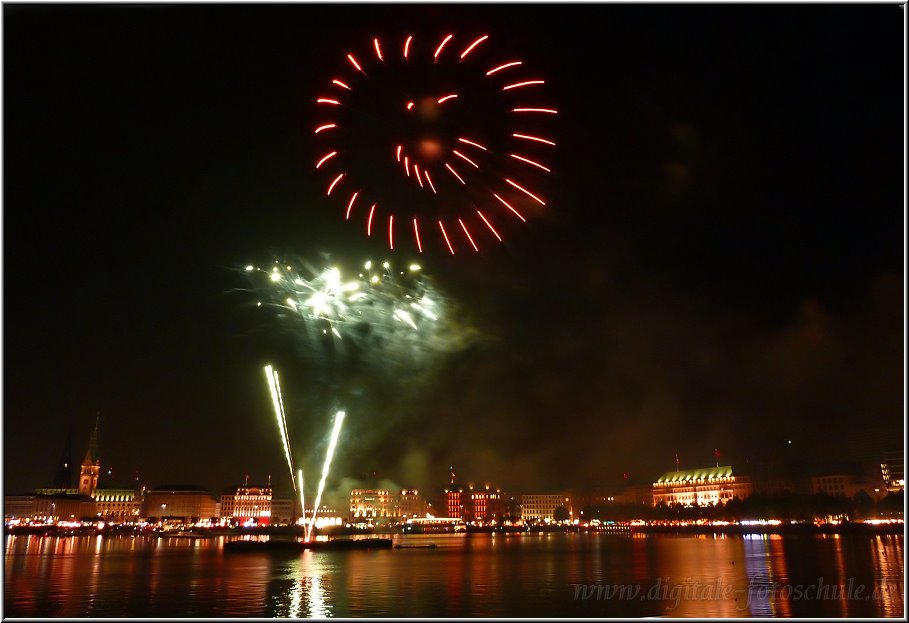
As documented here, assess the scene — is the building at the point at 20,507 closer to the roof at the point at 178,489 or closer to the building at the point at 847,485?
the roof at the point at 178,489

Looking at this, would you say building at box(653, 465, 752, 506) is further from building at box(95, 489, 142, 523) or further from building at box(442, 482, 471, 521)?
building at box(95, 489, 142, 523)

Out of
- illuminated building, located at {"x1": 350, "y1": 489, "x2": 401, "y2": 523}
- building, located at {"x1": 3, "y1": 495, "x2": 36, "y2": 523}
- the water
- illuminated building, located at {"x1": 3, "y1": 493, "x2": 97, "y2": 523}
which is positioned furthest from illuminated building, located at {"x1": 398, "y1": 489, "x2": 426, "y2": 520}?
the water

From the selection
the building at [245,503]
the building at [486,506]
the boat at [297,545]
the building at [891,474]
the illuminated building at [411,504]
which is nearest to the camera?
the boat at [297,545]

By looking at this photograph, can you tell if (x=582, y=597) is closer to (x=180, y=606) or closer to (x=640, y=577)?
(x=640, y=577)

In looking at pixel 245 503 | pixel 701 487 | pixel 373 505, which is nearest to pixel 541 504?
pixel 701 487

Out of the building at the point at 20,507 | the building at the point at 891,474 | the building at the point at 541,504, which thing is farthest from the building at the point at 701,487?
the building at the point at 20,507

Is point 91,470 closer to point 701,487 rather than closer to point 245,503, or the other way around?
point 245,503
